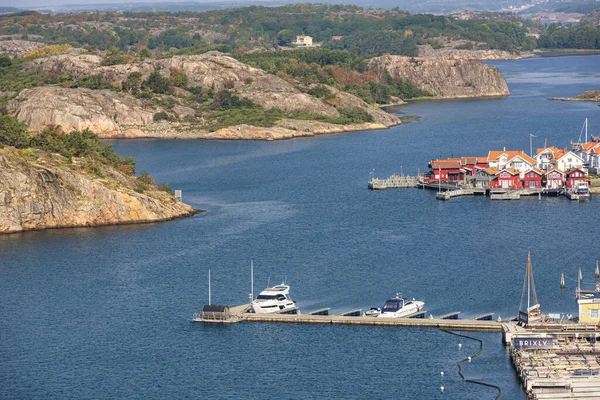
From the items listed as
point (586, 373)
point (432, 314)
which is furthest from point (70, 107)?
point (586, 373)

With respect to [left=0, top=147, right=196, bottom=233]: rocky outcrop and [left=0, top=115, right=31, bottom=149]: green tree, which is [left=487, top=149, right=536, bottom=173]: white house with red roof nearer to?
[left=0, top=147, right=196, bottom=233]: rocky outcrop

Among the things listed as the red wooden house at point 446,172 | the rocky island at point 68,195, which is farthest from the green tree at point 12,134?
the red wooden house at point 446,172

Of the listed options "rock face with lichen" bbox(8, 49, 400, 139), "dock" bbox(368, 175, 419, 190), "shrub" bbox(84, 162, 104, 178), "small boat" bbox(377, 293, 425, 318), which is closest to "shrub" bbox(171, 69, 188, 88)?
"rock face with lichen" bbox(8, 49, 400, 139)

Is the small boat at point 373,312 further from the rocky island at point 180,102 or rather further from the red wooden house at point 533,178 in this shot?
the rocky island at point 180,102

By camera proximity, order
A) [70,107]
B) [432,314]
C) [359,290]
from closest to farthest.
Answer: [432,314] → [359,290] → [70,107]

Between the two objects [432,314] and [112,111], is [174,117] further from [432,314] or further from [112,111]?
[432,314]

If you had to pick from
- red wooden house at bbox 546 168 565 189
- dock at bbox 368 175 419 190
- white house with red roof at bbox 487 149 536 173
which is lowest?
dock at bbox 368 175 419 190

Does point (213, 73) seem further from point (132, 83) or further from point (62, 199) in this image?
point (62, 199)
